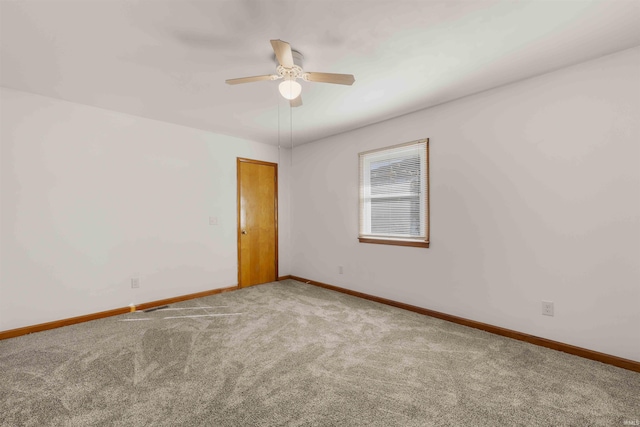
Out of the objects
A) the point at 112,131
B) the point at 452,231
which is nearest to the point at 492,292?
the point at 452,231

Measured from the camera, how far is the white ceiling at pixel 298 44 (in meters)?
1.78

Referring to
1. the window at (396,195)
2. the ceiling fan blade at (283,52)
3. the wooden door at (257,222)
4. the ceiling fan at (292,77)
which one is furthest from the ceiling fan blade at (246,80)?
the wooden door at (257,222)

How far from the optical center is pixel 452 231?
127 inches

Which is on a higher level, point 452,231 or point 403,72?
point 403,72

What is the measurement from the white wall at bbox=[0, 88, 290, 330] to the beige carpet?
1.72ft

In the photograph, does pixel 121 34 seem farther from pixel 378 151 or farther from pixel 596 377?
A: pixel 596 377

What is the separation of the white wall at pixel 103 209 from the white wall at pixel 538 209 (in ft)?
9.11

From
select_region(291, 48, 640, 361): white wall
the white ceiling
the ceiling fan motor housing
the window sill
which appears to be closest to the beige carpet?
select_region(291, 48, 640, 361): white wall

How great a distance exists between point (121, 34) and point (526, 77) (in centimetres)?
343

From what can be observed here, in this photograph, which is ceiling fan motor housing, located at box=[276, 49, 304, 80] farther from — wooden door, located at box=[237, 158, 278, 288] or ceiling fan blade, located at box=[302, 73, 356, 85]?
wooden door, located at box=[237, 158, 278, 288]

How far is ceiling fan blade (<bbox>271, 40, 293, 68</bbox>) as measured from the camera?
174 centimetres

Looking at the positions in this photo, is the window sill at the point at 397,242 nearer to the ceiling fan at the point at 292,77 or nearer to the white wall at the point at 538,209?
the white wall at the point at 538,209

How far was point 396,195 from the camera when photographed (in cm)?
382

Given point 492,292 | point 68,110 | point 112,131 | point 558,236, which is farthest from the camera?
point 112,131
